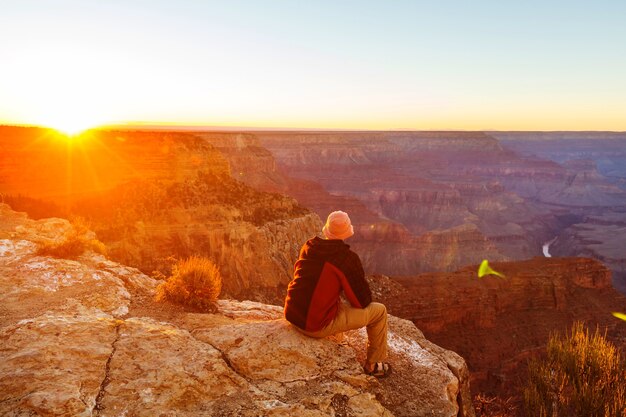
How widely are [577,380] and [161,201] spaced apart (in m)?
22.0

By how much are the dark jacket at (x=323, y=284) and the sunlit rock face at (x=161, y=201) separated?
15.5 metres

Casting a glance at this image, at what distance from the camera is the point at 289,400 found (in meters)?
4.05

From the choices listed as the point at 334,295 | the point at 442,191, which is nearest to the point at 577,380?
the point at 334,295

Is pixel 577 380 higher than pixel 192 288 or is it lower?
lower

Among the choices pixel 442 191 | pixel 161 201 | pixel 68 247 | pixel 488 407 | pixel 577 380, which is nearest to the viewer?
pixel 577 380

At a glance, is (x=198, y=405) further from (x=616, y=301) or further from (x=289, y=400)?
(x=616, y=301)

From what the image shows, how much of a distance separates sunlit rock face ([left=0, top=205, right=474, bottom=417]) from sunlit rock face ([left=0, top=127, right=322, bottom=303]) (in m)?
13.8

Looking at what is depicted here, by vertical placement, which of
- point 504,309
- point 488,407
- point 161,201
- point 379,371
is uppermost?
point 379,371

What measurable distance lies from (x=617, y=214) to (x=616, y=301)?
70019 millimetres

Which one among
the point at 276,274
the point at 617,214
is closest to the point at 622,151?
the point at 617,214

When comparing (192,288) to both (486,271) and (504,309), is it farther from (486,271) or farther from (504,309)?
(486,271)

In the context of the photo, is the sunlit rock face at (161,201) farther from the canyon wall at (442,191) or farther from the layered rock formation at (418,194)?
the layered rock formation at (418,194)

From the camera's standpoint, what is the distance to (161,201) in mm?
24828

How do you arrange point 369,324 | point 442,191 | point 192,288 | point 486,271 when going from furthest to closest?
point 442,191 < point 486,271 < point 192,288 < point 369,324
